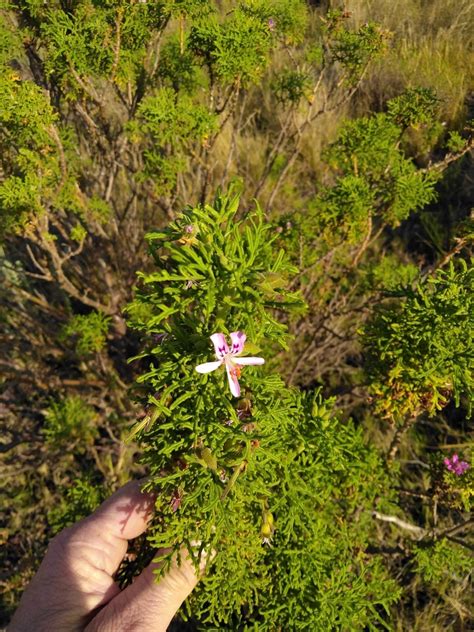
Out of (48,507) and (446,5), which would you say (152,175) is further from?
(446,5)

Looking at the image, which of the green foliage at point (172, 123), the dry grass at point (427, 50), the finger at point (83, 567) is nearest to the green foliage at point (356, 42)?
the green foliage at point (172, 123)

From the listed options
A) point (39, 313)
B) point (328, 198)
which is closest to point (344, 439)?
point (328, 198)

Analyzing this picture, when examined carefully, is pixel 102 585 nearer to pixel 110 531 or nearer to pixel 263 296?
pixel 110 531

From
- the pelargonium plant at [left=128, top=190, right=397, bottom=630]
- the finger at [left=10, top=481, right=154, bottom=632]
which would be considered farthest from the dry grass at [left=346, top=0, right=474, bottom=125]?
the finger at [left=10, top=481, right=154, bottom=632]

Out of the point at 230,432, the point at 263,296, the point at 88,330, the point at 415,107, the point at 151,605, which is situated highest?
the point at 415,107

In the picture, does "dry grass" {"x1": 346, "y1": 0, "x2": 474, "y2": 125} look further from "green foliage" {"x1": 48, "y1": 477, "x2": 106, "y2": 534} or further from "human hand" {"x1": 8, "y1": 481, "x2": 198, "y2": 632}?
"human hand" {"x1": 8, "y1": 481, "x2": 198, "y2": 632}

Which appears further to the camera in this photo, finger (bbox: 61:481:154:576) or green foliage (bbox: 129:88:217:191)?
green foliage (bbox: 129:88:217:191)

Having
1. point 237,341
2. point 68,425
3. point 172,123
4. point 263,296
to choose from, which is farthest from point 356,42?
point 68,425
